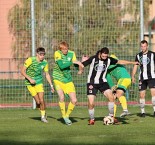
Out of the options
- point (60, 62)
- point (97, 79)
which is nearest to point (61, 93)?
point (60, 62)

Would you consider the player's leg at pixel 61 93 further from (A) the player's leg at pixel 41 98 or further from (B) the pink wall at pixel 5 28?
(B) the pink wall at pixel 5 28

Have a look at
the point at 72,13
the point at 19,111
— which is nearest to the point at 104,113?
the point at 19,111

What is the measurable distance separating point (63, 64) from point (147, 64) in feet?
9.50

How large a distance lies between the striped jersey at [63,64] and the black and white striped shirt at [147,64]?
2.41 meters

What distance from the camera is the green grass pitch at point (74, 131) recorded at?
13.8 metres

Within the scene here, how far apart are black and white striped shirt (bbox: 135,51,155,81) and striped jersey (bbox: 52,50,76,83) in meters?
2.41

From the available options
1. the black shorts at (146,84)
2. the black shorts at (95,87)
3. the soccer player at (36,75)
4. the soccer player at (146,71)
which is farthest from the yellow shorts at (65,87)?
the black shorts at (146,84)

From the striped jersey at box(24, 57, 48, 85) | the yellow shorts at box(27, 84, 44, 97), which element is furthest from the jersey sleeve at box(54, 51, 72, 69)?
the yellow shorts at box(27, 84, 44, 97)

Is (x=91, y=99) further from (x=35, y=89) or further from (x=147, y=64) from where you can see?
(x=147, y=64)

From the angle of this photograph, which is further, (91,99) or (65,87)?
(65,87)

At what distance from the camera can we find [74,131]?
52.3ft

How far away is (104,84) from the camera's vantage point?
58.5 ft

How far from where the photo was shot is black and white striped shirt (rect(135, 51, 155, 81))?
20016 mm

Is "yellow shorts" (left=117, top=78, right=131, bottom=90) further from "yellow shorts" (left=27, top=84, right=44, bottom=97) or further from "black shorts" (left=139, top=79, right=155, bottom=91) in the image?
"yellow shorts" (left=27, top=84, right=44, bottom=97)
